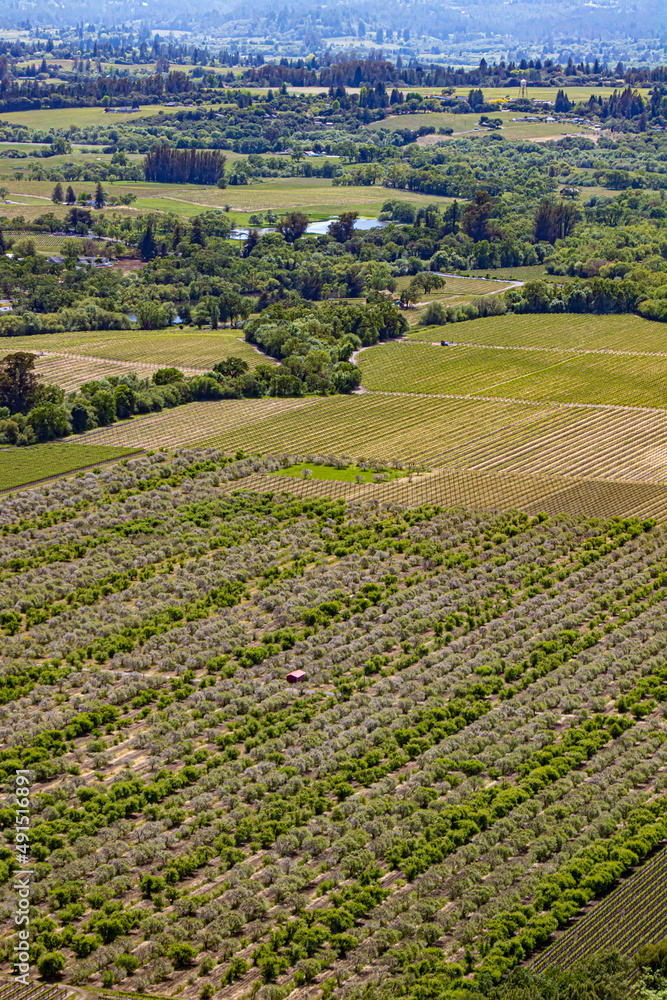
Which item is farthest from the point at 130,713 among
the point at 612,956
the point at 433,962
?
the point at 612,956

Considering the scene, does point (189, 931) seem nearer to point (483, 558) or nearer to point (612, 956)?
point (612, 956)

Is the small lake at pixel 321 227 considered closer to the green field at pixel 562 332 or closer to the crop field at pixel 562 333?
the crop field at pixel 562 333

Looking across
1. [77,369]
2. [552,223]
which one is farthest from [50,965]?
[552,223]

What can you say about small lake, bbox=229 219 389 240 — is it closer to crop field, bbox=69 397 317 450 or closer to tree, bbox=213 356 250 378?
tree, bbox=213 356 250 378

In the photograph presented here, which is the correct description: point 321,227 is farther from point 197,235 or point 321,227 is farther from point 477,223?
point 477,223

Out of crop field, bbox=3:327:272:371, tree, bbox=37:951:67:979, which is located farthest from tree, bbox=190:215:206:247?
tree, bbox=37:951:67:979

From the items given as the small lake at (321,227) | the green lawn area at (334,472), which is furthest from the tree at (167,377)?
the small lake at (321,227)
